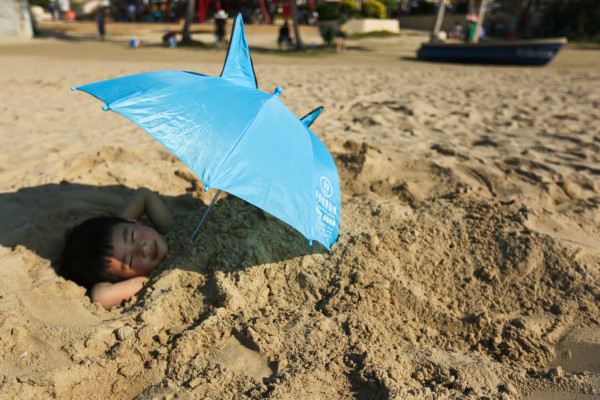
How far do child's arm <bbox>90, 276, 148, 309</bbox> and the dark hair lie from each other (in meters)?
0.07

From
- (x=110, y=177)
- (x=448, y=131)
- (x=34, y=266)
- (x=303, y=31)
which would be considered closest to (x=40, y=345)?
(x=34, y=266)

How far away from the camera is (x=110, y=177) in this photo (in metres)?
3.46

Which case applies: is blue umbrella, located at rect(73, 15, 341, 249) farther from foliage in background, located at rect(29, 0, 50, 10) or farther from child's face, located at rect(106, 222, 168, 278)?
foliage in background, located at rect(29, 0, 50, 10)

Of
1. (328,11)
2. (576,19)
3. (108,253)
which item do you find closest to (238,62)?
(108,253)

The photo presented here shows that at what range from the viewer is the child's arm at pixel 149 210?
2.87 m

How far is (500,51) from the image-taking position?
11.6 m

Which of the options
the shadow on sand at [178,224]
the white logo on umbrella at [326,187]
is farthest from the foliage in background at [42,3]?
the white logo on umbrella at [326,187]

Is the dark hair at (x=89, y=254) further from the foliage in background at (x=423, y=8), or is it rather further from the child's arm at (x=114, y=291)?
the foliage in background at (x=423, y=8)

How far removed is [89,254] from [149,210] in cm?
64

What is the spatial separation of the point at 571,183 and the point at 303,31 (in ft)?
78.3

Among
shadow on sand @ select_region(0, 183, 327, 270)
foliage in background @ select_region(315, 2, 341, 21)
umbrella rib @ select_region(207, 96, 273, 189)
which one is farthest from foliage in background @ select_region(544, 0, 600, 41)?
umbrella rib @ select_region(207, 96, 273, 189)

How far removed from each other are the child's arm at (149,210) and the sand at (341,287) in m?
0.20

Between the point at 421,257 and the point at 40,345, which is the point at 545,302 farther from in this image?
the point at 40,345

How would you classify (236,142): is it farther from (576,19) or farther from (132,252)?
(576,19)
